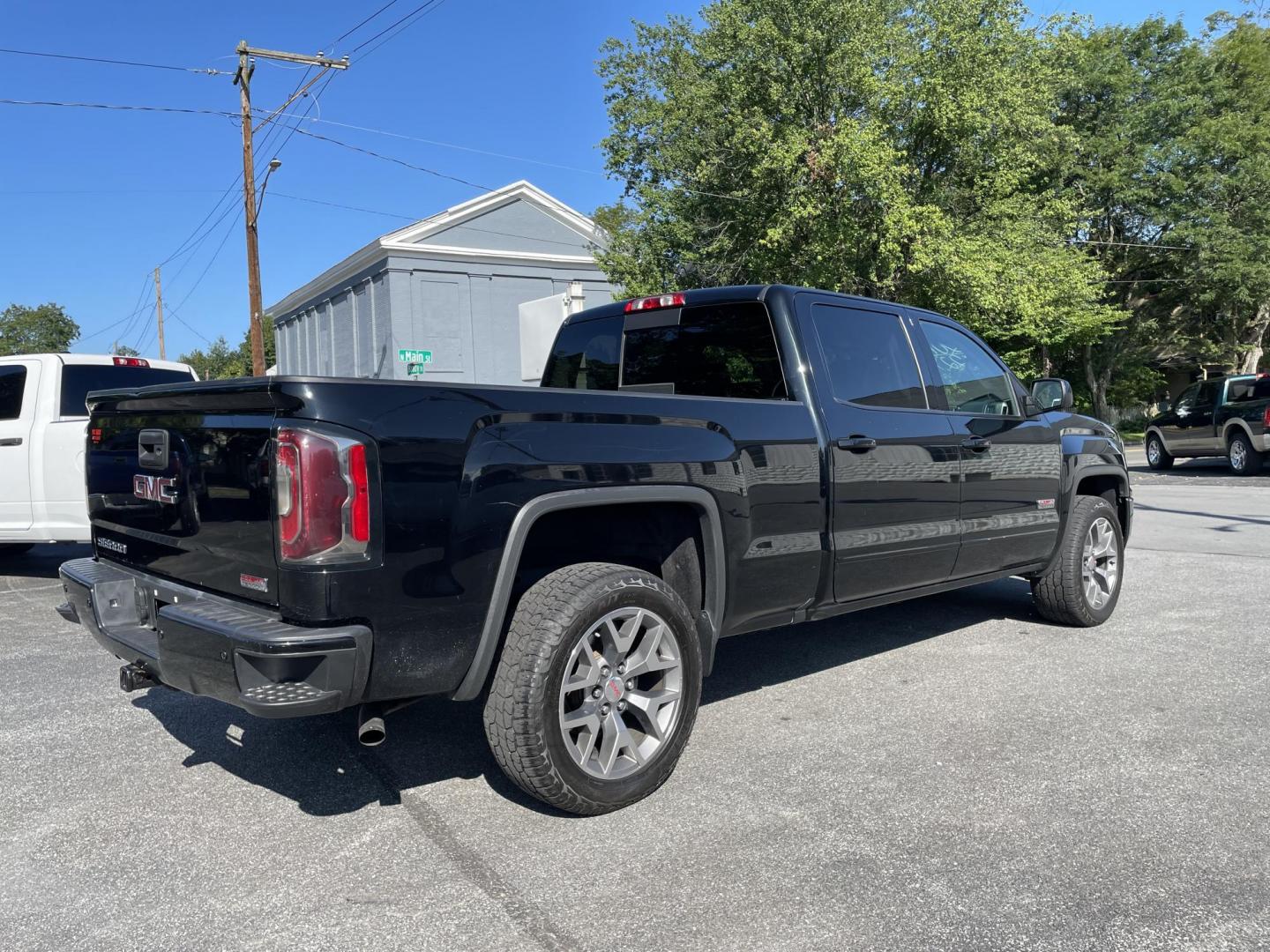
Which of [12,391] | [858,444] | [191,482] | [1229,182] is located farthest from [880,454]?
[1229,182]

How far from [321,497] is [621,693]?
1244 mm

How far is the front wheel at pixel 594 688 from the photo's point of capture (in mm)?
3010

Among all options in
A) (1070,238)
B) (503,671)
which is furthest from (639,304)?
(1070,238)

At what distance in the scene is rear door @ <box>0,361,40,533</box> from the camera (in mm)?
7734

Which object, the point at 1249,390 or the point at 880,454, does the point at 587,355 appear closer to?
the point at 880,454

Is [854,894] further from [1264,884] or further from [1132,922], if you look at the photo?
[1264,884]

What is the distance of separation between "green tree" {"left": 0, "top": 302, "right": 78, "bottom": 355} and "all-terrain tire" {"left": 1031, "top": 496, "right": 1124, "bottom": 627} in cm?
8340

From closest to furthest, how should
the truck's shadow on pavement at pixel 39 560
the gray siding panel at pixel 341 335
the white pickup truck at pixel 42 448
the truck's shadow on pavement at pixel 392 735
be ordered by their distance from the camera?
the truck's shadow on pavement at pixel 392 735 < the white pickup truck at pixel 42 448 < the truck's shadow on pavement at pixel 39 560 < the gray siding panel at pixel 341 335

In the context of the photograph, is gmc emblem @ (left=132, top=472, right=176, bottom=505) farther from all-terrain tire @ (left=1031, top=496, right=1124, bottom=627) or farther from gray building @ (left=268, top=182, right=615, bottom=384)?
gray building @ (left=268, top=182, right=615, bottom=384)

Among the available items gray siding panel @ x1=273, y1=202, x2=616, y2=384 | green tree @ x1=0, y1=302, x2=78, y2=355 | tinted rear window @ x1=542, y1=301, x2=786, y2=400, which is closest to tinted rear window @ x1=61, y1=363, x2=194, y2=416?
tinted rear window @ x1=542, y1=301, x2=786, y2=400

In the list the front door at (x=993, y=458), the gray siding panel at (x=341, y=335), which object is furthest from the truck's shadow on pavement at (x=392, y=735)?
the gray siding panel at (x=341, y=335)

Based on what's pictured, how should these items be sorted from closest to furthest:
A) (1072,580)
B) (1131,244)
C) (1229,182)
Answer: (1072,580) → (1229,182) → (1131,244)

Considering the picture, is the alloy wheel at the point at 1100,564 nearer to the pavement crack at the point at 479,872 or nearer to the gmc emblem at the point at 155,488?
the pavement crack at the point at 479,872

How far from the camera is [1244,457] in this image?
16.5 m
